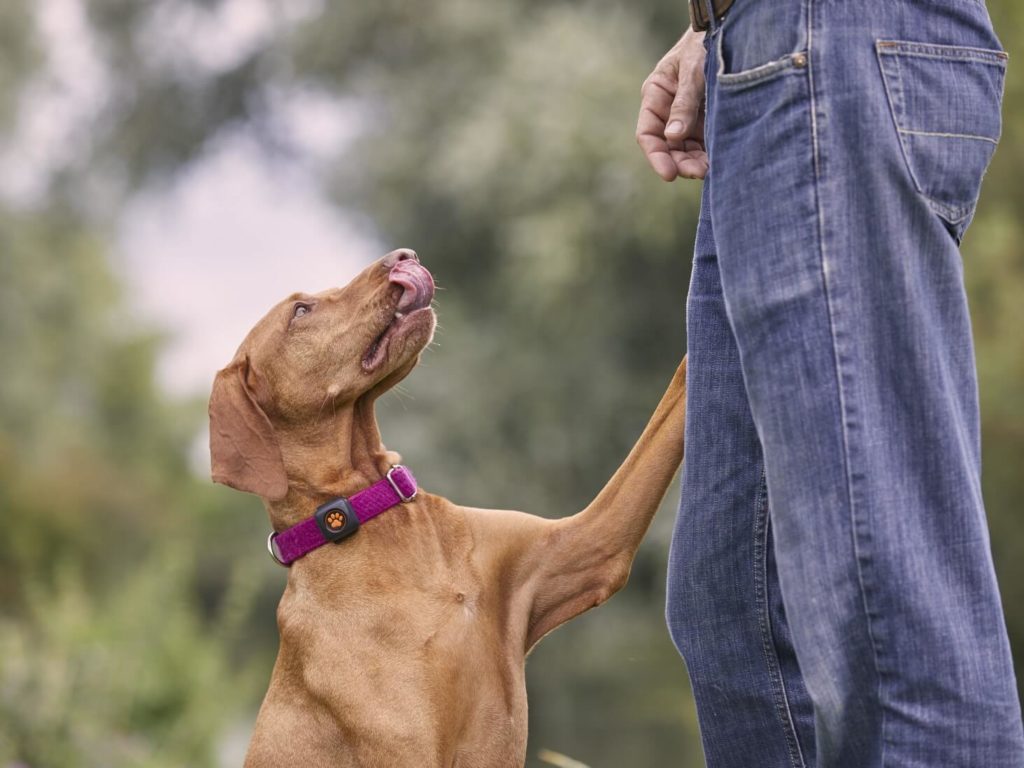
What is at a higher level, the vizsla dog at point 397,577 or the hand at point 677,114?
the hand at point 677,114

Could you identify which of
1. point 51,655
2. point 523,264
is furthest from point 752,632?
point 523,264

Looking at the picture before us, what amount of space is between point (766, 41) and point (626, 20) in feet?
36.7

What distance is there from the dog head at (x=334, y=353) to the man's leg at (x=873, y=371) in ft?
5.46

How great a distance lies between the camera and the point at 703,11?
2312 mm

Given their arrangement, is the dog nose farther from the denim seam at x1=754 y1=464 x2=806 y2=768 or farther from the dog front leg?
the denim seam at x1=754 y1=464 x2=806 y2=768

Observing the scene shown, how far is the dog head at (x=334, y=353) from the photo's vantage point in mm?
3562

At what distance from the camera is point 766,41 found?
2.04 meters

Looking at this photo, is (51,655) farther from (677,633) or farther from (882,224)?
(882,224)

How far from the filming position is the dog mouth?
3.58 m

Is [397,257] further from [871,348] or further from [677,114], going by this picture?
[871,348]

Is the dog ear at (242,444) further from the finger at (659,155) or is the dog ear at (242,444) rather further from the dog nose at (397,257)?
the finger at (659,155)

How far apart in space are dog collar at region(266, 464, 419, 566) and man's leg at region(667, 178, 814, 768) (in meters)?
0.94

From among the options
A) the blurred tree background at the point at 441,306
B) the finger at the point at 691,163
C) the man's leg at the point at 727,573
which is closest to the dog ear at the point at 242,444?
the man's leg at the point at 727,573

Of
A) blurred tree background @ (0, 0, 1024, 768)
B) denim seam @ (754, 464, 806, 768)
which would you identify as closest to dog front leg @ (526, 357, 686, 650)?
denim seam @ (754, 464, 806, 768)
